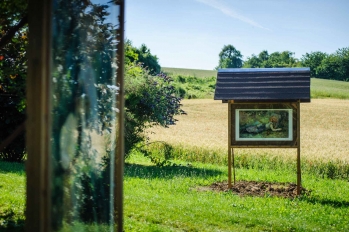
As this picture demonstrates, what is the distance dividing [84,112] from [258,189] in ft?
27.5

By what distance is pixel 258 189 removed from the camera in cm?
1198

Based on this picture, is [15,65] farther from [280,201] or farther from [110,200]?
[280,201]

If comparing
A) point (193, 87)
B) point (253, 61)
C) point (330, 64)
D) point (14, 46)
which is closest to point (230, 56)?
point (253, 61)

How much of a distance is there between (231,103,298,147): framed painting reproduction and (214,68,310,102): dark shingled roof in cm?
28

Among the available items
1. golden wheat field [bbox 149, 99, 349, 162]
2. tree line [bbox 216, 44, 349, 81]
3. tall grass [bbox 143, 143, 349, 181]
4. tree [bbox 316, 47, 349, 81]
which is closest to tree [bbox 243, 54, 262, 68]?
tree line [bbox 216, 44, 349, 81]

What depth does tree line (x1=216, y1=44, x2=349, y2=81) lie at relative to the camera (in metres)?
73.0

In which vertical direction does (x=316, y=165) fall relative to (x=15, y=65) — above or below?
below

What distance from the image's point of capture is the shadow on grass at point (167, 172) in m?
13.9

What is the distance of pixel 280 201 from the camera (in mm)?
10477

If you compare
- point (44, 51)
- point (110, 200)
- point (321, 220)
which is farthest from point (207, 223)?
point (44, 51)

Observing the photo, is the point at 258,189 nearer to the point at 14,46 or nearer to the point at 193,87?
the point at 14,46

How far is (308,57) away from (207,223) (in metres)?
78.0

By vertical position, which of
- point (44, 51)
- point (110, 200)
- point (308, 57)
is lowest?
point (110, 200)

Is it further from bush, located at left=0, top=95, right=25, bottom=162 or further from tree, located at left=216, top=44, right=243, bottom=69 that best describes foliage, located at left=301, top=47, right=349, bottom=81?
bush, located at left=0, top=95, right=25, bottom=162
